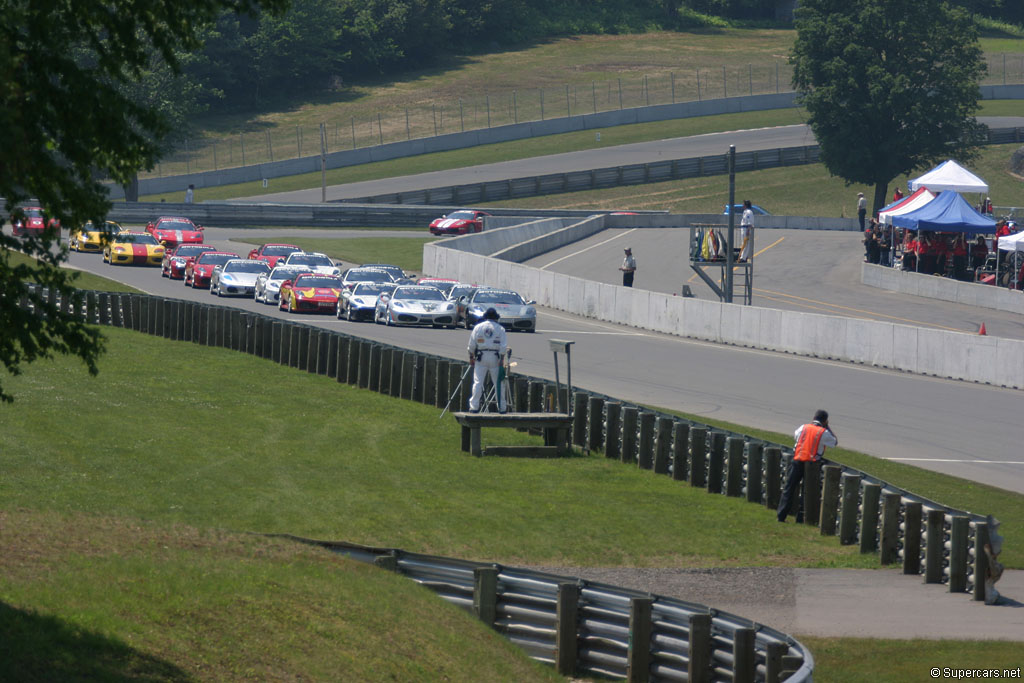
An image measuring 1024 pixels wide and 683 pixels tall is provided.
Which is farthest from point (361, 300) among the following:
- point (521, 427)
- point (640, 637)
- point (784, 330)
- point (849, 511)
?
point (640, 637)

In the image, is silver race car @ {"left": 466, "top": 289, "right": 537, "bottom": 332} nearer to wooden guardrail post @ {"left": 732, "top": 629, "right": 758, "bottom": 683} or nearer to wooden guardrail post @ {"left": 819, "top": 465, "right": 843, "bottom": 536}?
wooden guardrail post @ {"left": 819, "top": 465, "right": 843, "bottom": 536}

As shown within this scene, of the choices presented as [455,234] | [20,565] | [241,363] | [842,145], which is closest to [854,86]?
[842,145]

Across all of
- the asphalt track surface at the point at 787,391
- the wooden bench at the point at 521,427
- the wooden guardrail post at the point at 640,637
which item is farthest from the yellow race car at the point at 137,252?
the wooden guardrail post at the point at 640,637

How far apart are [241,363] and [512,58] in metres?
91.7

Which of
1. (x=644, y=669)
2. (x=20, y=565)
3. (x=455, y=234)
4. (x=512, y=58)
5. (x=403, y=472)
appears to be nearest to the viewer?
(x=20, y=565)

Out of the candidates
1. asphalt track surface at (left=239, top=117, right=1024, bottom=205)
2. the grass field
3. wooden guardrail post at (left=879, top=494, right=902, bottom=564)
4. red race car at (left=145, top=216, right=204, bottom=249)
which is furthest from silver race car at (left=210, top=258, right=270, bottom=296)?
asphalt track surface at (left=239, top=117, right=1024, bottom=205)

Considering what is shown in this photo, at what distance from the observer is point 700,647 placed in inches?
472

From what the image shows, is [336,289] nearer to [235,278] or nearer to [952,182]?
[235,278]

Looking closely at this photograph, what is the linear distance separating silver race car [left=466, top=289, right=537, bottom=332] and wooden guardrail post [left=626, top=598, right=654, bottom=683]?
2575cm

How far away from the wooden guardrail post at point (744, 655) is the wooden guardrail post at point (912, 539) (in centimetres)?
572

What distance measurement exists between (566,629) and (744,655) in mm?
1910

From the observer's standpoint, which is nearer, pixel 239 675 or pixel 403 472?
pixel 239 675

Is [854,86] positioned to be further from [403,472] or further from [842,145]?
[403,472]

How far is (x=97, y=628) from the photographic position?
10.3 m
